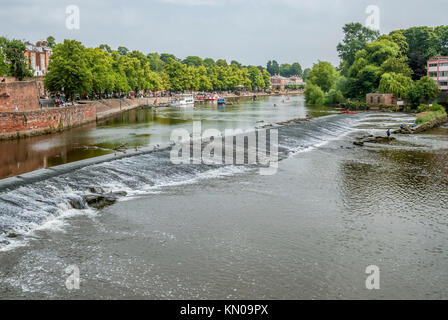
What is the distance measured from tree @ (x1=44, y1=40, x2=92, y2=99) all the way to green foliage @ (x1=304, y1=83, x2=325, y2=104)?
61.5 metres

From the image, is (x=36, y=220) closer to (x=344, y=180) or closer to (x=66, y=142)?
(x=344, y=180)

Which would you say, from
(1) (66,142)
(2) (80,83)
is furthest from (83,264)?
(2) (80,83)

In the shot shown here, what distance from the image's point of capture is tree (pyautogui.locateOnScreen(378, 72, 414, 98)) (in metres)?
90.9

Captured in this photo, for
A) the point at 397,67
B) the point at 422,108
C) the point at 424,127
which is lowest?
the point at 424,127

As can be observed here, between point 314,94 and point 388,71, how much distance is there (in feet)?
62.1

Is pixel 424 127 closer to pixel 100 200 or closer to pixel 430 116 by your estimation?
pixel 430 116

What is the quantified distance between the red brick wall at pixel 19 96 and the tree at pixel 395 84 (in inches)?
2679

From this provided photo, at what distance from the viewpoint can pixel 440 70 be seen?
322ft

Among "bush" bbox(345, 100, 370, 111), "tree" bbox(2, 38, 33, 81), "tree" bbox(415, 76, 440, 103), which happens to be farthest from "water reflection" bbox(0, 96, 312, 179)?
"tree" bbox(415, 76, 440, 103)

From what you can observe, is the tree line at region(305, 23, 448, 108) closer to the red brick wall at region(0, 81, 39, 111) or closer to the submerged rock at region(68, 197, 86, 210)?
the red brick wall at region(0, 81, 39, 111)

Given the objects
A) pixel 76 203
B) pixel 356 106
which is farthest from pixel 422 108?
pixel 76 203

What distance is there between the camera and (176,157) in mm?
32469
